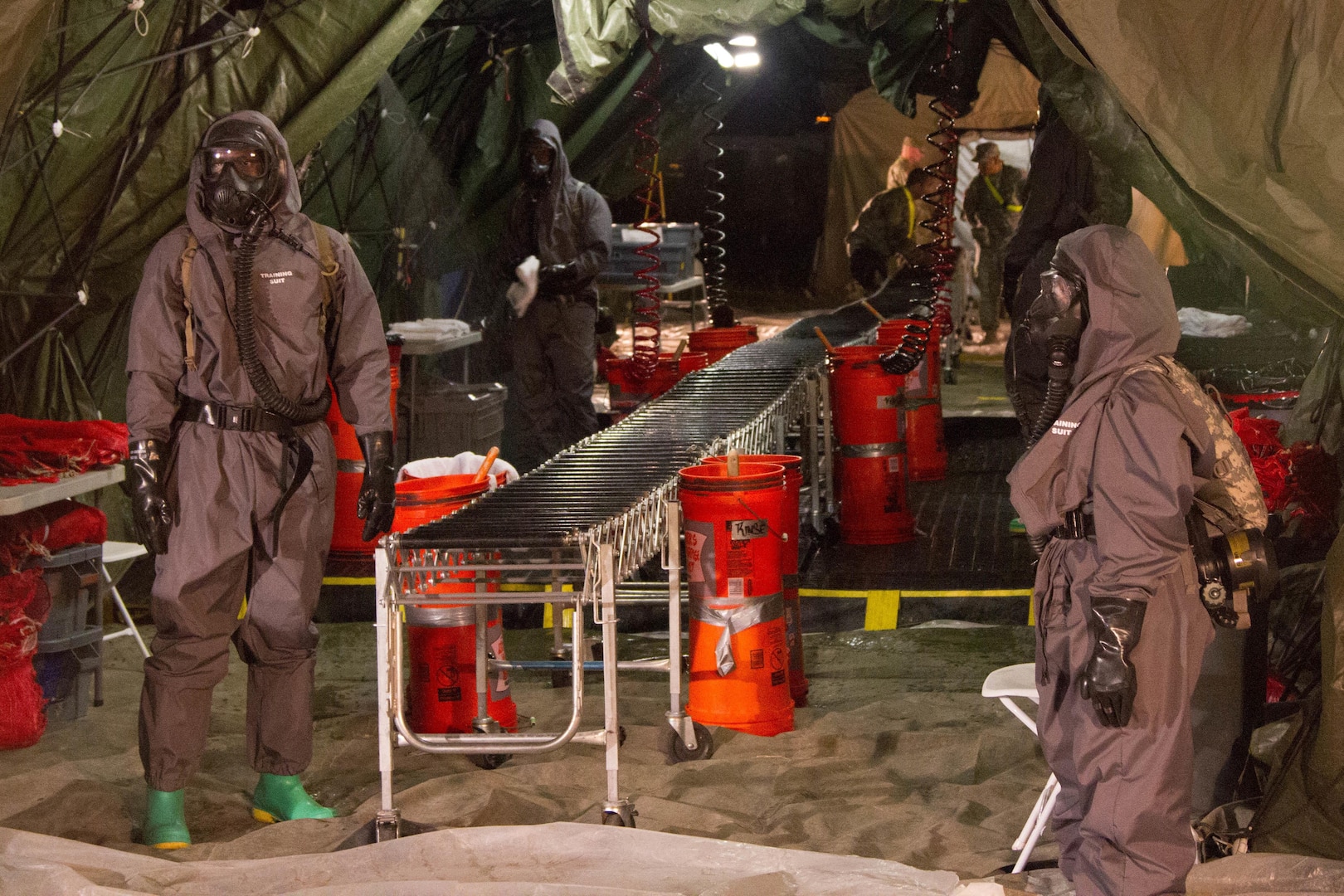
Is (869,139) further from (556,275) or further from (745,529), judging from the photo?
(745,529)

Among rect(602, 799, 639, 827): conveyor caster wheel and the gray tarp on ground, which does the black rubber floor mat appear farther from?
the gray tarp on ground

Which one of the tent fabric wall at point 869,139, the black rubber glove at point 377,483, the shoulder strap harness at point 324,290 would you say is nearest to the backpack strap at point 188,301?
the shoulder strap harness at point 324,290

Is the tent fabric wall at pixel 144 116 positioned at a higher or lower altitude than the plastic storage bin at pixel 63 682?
higher

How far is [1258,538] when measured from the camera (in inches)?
121

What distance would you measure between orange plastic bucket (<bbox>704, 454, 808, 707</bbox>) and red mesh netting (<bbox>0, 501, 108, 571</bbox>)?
2392mm

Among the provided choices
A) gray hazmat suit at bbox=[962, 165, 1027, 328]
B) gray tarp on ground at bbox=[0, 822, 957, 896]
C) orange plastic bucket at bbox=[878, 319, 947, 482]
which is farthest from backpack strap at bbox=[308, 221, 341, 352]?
gray hazmat suit at bbox=[962, 165, 1027, 328]

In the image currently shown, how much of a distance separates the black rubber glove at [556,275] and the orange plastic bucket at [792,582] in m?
3.07

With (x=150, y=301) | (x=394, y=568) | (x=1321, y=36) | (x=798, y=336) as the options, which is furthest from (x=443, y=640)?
(x=798, y=336)

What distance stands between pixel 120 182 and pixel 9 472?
4.44ft

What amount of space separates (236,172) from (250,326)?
43 cm

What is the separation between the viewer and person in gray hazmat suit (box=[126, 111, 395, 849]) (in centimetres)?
385

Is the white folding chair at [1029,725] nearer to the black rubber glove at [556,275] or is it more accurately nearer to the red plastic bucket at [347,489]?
the red plastic bucket at [347,489]

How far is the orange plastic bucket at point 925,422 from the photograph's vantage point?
7.92 metres

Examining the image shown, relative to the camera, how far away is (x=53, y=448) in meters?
4.93
